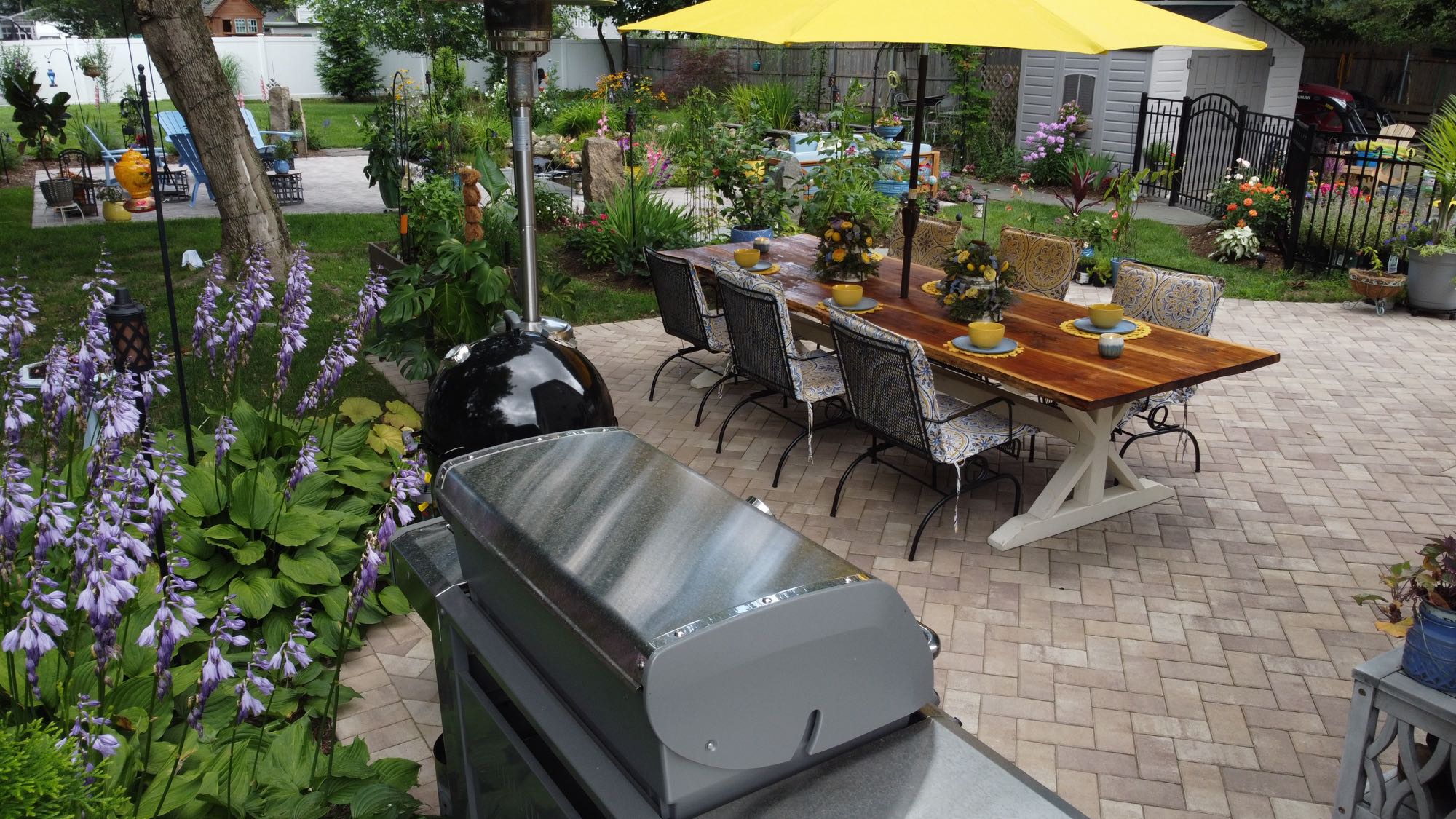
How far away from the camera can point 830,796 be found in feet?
5.12

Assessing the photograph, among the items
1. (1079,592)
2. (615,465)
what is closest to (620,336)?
(1079,592)

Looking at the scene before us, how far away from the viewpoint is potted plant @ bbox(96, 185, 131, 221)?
35.4 ft

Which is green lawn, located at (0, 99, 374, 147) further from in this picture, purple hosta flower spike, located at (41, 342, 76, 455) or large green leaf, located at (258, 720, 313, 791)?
→ large green leaf, located at (258, 720, 313, 791)

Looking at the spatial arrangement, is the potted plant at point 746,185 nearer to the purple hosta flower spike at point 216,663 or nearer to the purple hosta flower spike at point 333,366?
the purple hosta flower spike at point 333,366

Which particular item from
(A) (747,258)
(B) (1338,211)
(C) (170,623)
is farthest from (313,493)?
(B) (1338,211)

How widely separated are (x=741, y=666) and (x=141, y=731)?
2.05 m

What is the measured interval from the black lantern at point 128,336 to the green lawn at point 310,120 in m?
11.5

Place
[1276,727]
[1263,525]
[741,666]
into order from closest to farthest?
[741,666]
[1276,727]
[1263,525]

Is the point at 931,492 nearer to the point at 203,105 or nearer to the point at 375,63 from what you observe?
the point at 203,105

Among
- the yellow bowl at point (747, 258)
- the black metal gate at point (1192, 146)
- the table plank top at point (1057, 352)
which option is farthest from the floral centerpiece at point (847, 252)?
the black metal gate at point (1192, 146)

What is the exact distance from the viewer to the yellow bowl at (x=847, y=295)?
217 inches

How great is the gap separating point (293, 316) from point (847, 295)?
2951 mm

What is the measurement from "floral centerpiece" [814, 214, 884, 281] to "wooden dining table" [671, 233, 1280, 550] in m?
0.45

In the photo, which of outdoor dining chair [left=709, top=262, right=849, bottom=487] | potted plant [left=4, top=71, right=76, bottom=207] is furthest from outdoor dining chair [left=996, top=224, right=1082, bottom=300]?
potted plant [left=4, top=71, right=76, bottom=207]
